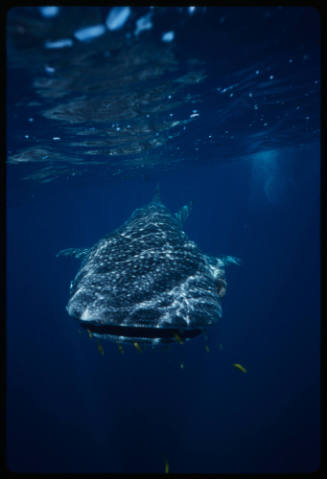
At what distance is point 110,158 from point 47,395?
20172 mm

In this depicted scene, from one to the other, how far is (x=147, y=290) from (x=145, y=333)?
850 mm

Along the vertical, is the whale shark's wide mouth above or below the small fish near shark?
below

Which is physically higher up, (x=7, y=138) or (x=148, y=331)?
(x=7, y=138)

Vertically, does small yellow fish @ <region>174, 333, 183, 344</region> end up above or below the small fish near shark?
below

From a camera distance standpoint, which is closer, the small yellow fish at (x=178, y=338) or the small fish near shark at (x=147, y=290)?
the small yellow fish at (x=178, y=338)

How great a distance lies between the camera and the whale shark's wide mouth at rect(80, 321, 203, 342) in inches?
144

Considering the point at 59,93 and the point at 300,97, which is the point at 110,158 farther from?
the point at 300,97

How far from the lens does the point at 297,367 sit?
2130cm

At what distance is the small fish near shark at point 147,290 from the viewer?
3717 mm

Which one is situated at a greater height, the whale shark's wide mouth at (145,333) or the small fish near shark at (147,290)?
the small fish near shark at (147,290)

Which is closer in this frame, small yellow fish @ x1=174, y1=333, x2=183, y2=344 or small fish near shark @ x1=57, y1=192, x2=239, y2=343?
small yellow fish @ x1=174, y1=333, x2=183, y2=344

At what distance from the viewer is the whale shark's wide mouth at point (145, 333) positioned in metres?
3.65

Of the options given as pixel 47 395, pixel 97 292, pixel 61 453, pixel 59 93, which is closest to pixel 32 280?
pixel 47 395

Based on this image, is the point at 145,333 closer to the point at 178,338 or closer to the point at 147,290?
the point at 178,338
